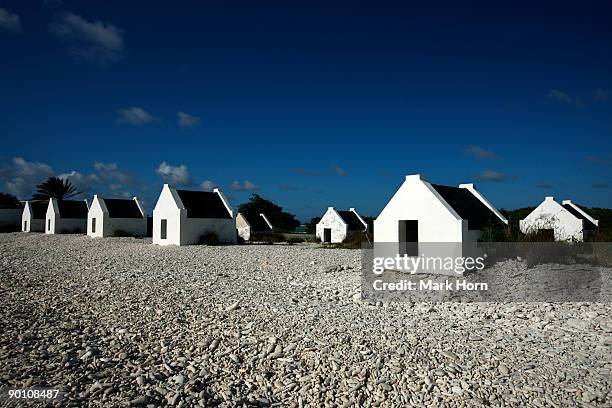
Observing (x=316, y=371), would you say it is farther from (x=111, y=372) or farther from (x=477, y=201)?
(x=477, y=201)

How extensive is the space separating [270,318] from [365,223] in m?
27.1

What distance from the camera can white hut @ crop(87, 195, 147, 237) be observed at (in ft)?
117

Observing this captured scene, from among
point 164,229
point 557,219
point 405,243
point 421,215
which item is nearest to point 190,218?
point 164,229

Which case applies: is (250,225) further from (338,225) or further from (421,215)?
(421,215)

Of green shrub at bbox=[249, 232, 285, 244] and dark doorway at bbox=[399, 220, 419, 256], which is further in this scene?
green shrub at bbox=[249, 232, 285, 244]

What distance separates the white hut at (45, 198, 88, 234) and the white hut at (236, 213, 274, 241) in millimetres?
16405

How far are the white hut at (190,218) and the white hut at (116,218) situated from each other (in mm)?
9088

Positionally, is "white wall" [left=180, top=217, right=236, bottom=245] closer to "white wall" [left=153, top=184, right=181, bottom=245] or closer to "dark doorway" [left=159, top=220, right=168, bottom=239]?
"white wall" [left=153, top=184, right=181, bottom=245]

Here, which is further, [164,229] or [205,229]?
[164,229]

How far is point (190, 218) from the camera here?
27.0 m

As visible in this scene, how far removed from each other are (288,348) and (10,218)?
5437 cm

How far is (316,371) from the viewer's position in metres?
6.45

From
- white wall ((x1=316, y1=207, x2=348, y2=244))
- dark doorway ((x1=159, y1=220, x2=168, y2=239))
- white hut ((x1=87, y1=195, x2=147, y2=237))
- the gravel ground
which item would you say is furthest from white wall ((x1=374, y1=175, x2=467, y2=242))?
white hut ((x1=87, y1=195, x2=147, y2=237))

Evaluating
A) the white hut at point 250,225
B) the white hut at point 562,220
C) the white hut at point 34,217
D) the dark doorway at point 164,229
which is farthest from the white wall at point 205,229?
the white hut at point 34,217
